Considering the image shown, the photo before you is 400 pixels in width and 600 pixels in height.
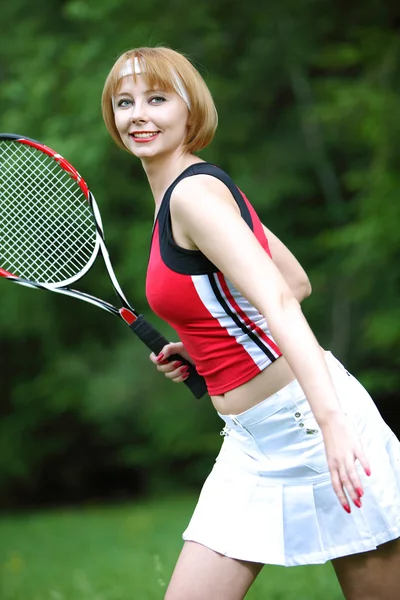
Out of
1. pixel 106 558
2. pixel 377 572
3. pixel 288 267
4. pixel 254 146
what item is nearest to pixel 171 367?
pixel 288 267

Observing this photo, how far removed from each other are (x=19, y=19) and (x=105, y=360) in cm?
428

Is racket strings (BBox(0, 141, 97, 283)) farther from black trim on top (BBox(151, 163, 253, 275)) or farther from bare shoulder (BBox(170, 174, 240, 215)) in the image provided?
bare shoulder (BBox(170, 174, 240, 215))

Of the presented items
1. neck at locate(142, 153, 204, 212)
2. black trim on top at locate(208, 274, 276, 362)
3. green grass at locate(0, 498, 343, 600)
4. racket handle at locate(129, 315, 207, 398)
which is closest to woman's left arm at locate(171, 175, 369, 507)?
black trim on top at locate(208, 274, 276, 362)

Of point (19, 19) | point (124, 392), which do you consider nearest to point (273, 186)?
point (124, 392)

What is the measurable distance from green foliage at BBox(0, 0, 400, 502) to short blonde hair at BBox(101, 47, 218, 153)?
21.0 ft

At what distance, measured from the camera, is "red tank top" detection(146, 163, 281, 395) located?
259 centimetres

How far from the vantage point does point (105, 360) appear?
501 inches

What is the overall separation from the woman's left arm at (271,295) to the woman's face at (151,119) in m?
0.32

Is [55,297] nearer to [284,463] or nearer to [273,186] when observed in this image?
[273,186]

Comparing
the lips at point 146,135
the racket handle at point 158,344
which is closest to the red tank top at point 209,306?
the lips at point 146,135

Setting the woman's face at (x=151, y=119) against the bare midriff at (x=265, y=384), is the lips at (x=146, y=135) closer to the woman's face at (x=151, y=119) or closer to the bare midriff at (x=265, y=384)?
the woman's face at (x=151, y=119)

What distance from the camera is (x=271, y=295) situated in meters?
2.29

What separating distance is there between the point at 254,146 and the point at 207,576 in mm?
8798

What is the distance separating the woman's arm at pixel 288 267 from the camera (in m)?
3.17
